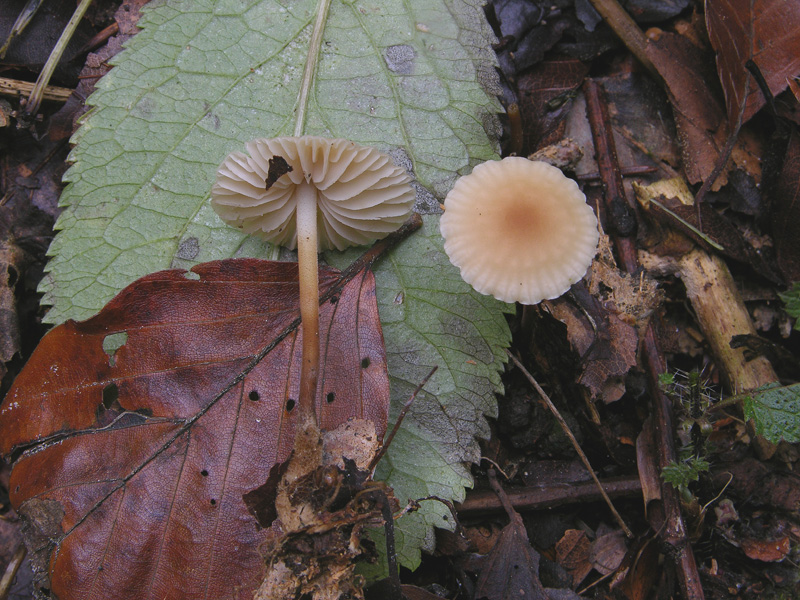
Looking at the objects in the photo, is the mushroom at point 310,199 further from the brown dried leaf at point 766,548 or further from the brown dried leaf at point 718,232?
the brown dried leaf at point 766,548

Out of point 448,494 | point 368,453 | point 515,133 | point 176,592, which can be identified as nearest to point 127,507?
point 176,592

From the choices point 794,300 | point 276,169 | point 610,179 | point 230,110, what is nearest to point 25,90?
point 230,110

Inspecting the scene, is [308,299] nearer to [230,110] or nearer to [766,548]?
[230,110]

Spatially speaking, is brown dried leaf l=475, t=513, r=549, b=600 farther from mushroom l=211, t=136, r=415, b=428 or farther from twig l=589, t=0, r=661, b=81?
twig l=589, t=0, r=661, b=81

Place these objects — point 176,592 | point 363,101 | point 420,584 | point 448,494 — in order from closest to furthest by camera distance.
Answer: point 176,592 → point 448,494 → point 420,584 → point 363,101

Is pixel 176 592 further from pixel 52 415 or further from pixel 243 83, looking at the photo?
pixel 243 83

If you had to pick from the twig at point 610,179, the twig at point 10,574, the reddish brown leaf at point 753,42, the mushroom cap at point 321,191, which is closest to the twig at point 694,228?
the twig at point 610,179

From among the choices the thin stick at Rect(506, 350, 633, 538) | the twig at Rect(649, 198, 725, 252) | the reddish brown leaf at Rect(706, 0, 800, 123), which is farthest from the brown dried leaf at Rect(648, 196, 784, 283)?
the thin stick at Rect(506, 350, 633, 538)
